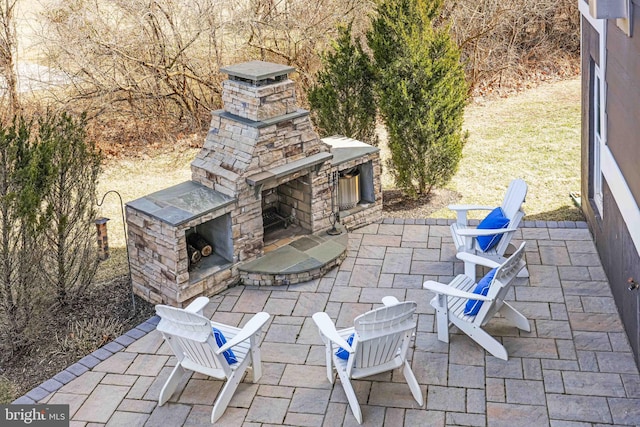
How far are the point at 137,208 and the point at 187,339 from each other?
Result: 7.07 ft

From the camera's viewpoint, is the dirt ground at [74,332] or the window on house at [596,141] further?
the window on house at [596,141]

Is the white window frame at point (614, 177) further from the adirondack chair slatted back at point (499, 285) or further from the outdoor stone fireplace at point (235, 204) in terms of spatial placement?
the outdoor stone fireplace at point (235, 204)

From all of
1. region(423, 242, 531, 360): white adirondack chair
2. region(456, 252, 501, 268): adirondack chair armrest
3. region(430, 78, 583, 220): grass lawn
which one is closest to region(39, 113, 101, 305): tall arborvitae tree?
region(423, 242, 531, 360): white adirondack chair

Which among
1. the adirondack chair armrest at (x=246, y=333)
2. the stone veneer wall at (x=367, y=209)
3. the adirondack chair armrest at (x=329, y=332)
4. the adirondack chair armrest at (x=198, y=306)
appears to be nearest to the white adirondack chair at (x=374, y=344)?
the adirondack chair armrest at (x=329, y=332)

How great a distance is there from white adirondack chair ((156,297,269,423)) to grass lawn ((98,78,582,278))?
10.1ft

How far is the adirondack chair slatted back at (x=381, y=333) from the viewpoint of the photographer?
230 inches

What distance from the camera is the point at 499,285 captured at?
21.1 feet

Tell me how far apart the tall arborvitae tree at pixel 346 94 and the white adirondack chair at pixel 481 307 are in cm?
393

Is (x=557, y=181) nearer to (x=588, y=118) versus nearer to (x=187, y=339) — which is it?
(x=588, y=118)

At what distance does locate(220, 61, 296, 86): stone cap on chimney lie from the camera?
7884 mm

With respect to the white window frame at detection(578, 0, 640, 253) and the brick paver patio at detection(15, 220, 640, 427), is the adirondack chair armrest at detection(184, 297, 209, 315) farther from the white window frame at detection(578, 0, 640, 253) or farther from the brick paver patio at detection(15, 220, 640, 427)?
the white window frame at detection(578, 0, 640, 253)

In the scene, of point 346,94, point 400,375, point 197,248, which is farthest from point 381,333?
point 346,94

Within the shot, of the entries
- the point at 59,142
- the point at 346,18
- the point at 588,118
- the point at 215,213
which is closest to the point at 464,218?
the point at 588,118

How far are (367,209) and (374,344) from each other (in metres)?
3.68
